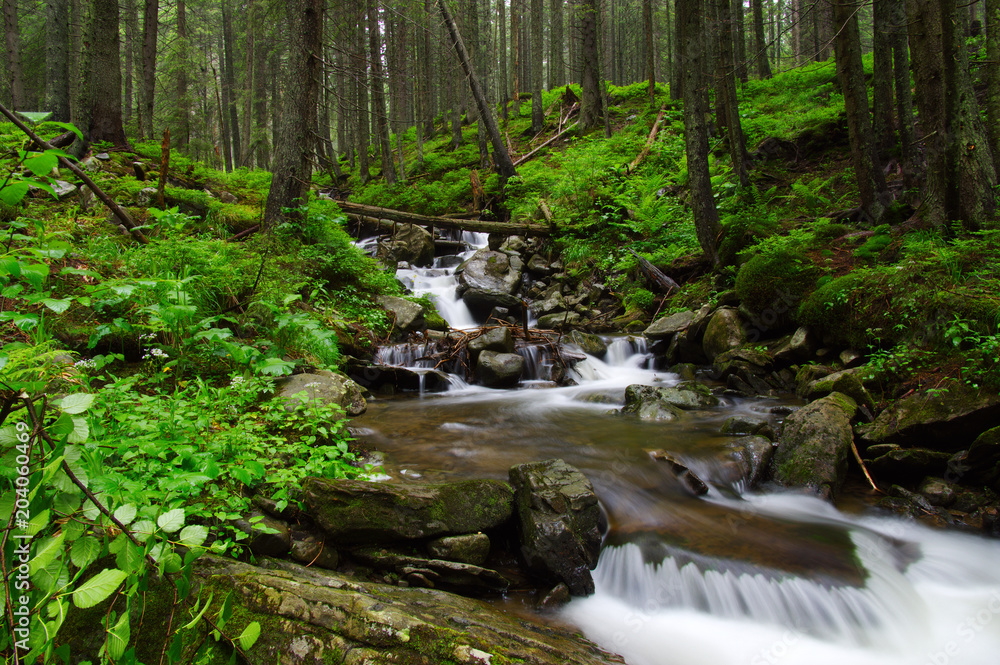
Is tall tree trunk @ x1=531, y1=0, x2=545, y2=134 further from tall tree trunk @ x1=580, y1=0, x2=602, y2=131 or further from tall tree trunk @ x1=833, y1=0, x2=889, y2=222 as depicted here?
tall tree trunk @ x1=833, y1=0, x2=889, y2=222

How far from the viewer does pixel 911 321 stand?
18.6 feet

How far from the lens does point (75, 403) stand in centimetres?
121

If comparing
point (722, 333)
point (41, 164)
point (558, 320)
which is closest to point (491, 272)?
point (558, 320)

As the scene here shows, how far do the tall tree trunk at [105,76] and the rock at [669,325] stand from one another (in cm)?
1160

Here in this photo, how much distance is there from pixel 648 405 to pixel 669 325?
9.79ft

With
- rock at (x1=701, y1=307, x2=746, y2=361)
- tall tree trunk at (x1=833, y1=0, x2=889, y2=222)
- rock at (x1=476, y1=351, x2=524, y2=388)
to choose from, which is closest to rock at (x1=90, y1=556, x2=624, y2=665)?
rock at (x1=476, y1=351, x2=524, y2=388)

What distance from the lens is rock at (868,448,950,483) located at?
448 cm

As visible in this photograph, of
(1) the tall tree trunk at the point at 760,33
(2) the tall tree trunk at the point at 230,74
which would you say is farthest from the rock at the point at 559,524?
(2) the tall tree trunk at the point at 230,74

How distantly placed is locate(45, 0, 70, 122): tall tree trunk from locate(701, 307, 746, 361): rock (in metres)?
13.4

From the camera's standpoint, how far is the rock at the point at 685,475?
4.72 meters

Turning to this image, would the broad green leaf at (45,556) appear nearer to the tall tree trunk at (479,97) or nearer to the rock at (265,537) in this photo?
the rock at (265,537)

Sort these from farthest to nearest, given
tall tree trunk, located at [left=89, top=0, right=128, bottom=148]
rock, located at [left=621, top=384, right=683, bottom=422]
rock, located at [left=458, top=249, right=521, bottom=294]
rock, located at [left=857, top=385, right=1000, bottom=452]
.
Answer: rock, located at [left=458, top=249, right=521, bottom=294], tall tree trunk, located at [left=89, top=0, right=128, bottom=148], rock, located at [left=621, top=384, right=683, bottom=422], rock, located at [left=857, top=385, right=1000, bottom=452]

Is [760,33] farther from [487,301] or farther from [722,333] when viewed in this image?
[722,333]

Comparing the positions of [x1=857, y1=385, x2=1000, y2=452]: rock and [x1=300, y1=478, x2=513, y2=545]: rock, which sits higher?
[x1=857, y1=385, x2=1000, y2=452]: rock
